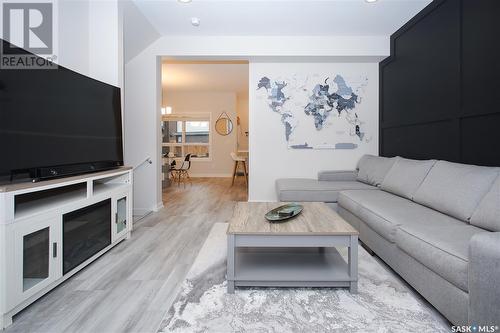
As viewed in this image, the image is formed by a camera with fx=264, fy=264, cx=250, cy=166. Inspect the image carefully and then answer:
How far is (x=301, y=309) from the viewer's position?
1.54m

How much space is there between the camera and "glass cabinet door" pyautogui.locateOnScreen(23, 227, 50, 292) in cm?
150

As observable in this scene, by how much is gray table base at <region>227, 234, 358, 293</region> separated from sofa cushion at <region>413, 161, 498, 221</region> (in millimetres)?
869

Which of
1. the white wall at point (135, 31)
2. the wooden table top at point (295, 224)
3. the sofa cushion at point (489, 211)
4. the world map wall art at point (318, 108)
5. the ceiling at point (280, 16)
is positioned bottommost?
the wooden table top at point (295, 224)

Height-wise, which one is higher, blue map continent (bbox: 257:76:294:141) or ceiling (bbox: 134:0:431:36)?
ceiling (bbox: 134:0:431:36)

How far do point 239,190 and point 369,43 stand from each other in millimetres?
3681

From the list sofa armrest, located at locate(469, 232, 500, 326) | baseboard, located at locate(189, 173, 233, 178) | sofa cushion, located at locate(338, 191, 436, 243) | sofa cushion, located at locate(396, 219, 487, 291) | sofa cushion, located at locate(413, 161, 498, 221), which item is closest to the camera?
sofa armrest, located at locate(469, 232, 500, 326)

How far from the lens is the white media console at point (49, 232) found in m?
1.39

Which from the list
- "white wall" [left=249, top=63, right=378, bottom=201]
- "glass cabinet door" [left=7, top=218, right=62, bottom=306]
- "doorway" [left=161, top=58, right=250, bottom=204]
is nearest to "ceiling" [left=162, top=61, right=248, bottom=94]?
"doorway" [left=161, top=58, right=250, bottom=204]

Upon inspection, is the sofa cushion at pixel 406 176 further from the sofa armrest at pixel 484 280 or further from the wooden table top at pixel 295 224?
the sofa armrest at pixel 484 280

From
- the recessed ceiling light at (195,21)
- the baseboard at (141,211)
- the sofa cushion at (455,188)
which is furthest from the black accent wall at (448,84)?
the baseboard at (141,211)

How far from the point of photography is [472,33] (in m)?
2.42

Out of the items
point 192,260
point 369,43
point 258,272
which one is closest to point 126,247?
point 192,260

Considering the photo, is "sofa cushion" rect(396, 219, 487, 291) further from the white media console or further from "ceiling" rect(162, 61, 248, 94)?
"ceiling" rect(162, 61, 248, 94)

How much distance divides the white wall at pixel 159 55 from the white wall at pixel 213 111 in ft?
14.9
